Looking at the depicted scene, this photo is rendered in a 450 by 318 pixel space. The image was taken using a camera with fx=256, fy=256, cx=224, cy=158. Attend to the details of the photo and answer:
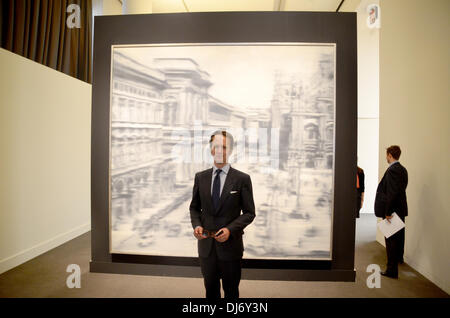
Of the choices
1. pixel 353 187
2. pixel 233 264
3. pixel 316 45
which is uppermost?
pixel 316 45

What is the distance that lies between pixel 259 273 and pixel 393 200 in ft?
5.76

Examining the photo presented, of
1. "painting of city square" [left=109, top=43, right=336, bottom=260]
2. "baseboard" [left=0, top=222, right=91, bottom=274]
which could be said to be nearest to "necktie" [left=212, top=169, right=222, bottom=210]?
"painting of city square" [left=109, top=43, right=336, bottom=260]

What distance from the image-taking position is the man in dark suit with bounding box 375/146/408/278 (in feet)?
9.63

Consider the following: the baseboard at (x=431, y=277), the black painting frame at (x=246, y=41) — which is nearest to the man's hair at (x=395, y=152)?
the black painting frame at (x=246, y=41)

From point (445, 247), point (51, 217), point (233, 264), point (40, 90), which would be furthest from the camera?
point (51, 217)

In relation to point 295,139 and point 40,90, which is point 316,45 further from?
point 40,90

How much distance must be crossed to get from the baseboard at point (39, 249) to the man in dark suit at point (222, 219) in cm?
280

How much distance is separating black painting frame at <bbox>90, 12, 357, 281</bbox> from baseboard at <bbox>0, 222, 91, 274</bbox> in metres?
1.04

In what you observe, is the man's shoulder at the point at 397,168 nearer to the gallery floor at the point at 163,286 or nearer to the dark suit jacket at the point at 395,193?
the dark suit jacket at the point at 395,193

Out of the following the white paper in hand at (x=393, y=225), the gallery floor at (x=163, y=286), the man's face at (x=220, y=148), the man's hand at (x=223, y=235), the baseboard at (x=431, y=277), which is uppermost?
the man's face at (x=220, y=148)

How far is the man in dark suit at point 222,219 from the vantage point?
1870 mm

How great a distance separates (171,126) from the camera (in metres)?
2.95
